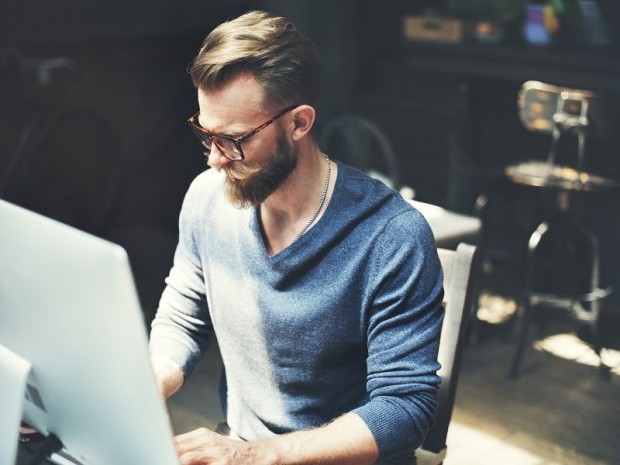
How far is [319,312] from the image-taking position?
4.57ft

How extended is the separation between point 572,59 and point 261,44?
347 cm

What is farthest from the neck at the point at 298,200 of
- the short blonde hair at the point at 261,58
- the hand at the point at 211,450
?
the hand at the point at 211,450

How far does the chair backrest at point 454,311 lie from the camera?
58.8 inches

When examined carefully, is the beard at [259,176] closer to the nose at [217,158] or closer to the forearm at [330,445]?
the nose at [217,158]

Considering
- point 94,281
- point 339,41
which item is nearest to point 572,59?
point 339,41

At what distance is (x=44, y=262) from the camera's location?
0.96 meters

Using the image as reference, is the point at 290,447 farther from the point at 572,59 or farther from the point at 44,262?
the point at 572,59

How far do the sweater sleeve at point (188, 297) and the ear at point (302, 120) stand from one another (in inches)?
9.5

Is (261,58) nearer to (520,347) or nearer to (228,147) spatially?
(228,147)

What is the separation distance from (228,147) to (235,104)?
0.22 ft

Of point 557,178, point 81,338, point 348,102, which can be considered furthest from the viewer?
point 348,102

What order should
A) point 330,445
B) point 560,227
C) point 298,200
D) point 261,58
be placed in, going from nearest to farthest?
point 330,445 < point 261,58 < point 298,200 < point 560,227

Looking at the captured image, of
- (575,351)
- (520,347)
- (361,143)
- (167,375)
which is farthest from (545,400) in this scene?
(167,375)

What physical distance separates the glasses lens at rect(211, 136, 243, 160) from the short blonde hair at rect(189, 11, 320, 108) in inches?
3.1
